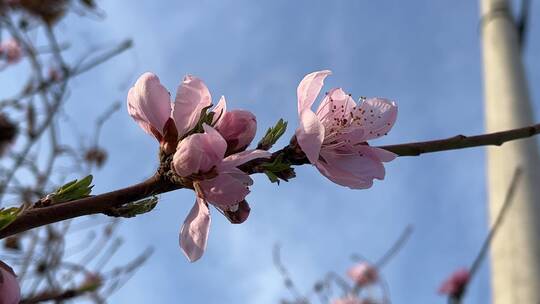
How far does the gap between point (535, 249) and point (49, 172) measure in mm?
2168

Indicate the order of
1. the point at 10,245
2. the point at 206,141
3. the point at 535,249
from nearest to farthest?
1. the point at 206,141
2. the point at 10,245
3. the point at 535,249

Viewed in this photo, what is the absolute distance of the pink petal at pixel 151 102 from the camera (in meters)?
0.67

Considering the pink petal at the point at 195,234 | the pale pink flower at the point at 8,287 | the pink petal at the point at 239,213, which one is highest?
the pale pink flower at the point at 8,287

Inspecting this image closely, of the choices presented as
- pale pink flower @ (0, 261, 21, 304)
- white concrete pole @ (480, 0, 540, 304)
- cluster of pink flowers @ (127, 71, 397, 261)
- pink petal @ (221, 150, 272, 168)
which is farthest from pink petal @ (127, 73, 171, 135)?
white concrete pole @ (480, 0, 540, 304)

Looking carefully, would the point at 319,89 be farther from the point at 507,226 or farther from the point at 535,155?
the point at 535,155

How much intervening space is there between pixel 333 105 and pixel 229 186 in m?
0.21

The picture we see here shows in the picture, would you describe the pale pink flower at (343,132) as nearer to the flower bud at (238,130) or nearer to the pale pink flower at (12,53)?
the flower bud at (238,130)

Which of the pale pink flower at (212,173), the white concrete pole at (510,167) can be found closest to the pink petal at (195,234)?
the pale pink flower at (212,173)

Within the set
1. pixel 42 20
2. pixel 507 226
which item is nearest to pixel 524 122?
pixel 507 226

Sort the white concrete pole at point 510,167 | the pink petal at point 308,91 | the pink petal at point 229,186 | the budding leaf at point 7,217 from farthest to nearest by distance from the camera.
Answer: the white concrete pole at point 510,167, the pink petal at point 308,91, the pink petal at point 229,186, the budding leaf at point 7,217

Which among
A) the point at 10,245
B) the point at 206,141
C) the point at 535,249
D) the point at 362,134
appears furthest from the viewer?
the point at 535,249

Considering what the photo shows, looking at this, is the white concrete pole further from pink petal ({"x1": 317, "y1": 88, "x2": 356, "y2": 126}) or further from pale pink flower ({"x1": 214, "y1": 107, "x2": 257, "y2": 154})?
pale pink flower ({"x1": 214, "y1": 107, "x2": 257, "y2": 154})

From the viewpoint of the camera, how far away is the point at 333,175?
680 mm

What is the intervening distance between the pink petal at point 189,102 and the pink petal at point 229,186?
7 centimetres
